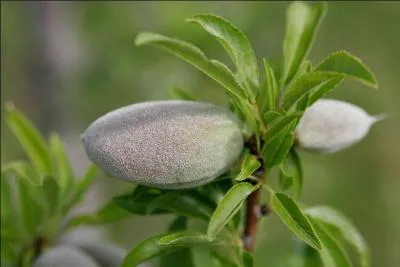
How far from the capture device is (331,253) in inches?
34.0

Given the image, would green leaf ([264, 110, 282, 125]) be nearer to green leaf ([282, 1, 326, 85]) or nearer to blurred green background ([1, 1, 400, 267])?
green leaf ([282, 1, 326, 85])

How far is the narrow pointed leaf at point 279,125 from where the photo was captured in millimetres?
772

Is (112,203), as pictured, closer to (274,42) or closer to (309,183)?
(309,183)

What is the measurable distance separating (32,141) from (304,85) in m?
0.48

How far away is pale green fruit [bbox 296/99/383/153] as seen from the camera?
2.80 feet

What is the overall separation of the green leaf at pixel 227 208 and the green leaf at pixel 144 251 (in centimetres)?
13

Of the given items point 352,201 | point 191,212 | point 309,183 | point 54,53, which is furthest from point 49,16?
point 191,212

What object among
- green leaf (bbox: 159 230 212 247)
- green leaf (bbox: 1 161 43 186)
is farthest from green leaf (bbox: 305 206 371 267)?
green leaf (bbox: 1 161 43 186)

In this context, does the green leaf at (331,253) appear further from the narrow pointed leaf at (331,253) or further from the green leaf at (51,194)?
the green leaf at (51,194)

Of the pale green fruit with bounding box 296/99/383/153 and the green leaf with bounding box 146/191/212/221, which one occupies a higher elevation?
the pale green fruit with bounding box 296/99/383/153

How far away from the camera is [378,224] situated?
2.63 m

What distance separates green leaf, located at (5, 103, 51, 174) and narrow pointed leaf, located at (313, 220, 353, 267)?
0.44 m

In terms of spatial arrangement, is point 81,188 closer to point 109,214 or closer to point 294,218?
point 109,214

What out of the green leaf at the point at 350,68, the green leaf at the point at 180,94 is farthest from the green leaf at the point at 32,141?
the green leaf at the point at 350,68
